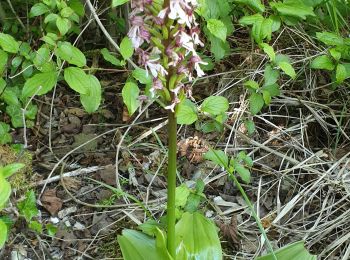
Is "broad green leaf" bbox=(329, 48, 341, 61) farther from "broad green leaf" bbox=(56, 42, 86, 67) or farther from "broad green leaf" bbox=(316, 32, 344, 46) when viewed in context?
"broad green leaf" bbox=(56, 42, 86, 67)

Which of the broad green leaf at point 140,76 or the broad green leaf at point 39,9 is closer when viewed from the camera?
the broad green leaf at point 140,76

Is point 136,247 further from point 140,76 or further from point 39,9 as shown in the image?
point 39,9

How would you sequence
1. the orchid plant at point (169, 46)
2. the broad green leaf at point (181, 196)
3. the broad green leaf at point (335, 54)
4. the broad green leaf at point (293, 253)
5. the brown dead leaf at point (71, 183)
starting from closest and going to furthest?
the orchid plant at point (169, 46) → the broad green leaf at point (293, 253) → the broad green leaf at point (181, 196) → the broad green leaf at point (335, 54) → the brown dead leaf at point (71, 183)

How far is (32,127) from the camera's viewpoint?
272cm

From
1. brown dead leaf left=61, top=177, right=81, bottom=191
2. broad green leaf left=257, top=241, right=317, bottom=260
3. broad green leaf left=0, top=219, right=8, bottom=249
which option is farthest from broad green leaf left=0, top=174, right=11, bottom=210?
brown dead leaf left=61, top=177, right=81, bottom=191

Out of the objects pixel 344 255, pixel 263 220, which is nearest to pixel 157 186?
pixel 263 220

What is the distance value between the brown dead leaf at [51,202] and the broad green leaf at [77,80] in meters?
0.59

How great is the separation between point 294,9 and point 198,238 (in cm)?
104

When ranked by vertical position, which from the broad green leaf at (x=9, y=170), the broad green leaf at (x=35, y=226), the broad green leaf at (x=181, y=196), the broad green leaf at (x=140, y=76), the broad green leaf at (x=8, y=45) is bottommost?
the broad green leaf at (x=35, y=226)

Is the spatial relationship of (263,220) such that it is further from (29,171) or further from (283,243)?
(29,171)

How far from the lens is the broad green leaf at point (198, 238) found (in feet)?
5.89

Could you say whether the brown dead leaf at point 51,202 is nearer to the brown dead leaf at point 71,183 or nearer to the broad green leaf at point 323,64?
the brown dead leaf at point 71,183

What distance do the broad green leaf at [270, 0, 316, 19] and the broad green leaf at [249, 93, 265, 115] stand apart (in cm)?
36

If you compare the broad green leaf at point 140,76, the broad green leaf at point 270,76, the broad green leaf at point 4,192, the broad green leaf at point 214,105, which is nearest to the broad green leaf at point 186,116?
the broad green leaf at point 214,105
